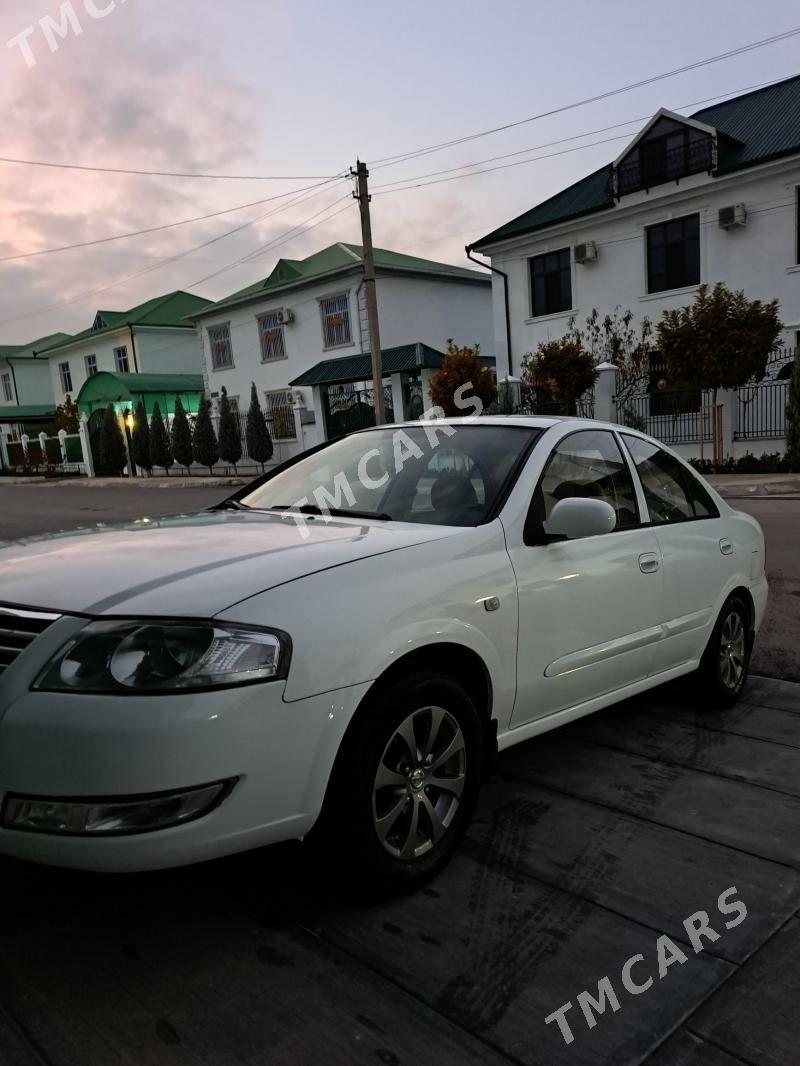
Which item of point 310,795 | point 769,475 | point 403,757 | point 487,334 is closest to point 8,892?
point 310,795

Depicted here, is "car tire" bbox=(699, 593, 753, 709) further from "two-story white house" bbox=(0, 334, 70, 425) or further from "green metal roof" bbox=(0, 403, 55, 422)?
"two-story white house" bbox=(0, 334, 70, 425)

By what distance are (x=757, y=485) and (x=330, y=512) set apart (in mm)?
14773

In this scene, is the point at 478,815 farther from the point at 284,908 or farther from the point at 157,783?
the point at 157,783

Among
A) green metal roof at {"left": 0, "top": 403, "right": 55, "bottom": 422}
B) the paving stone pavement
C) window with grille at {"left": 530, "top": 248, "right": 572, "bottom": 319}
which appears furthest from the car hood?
green metal roof at {"left": 0, "top": 403, "right": 55, "bottom": 422}

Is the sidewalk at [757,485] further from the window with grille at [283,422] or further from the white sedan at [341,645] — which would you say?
the window with grille at [283,422]

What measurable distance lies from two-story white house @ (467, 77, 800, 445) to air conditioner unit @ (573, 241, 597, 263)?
0.04m

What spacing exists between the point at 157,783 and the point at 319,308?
2947 centimetres

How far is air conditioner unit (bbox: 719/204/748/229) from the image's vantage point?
2006 centimetres

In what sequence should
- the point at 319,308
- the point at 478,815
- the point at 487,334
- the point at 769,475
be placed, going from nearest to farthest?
the point at 478,815 < the point at 769,475 < the point at 319,308 < the point at 487,334

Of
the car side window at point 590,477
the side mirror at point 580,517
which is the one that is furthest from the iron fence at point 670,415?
the side mirror at point 580,517

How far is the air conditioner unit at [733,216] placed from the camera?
65.8 ft

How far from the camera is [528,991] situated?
2129 mm

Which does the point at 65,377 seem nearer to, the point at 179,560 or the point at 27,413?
the point at 27,413

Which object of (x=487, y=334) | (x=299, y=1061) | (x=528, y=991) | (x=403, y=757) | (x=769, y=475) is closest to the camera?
(x=299, y=1061)
